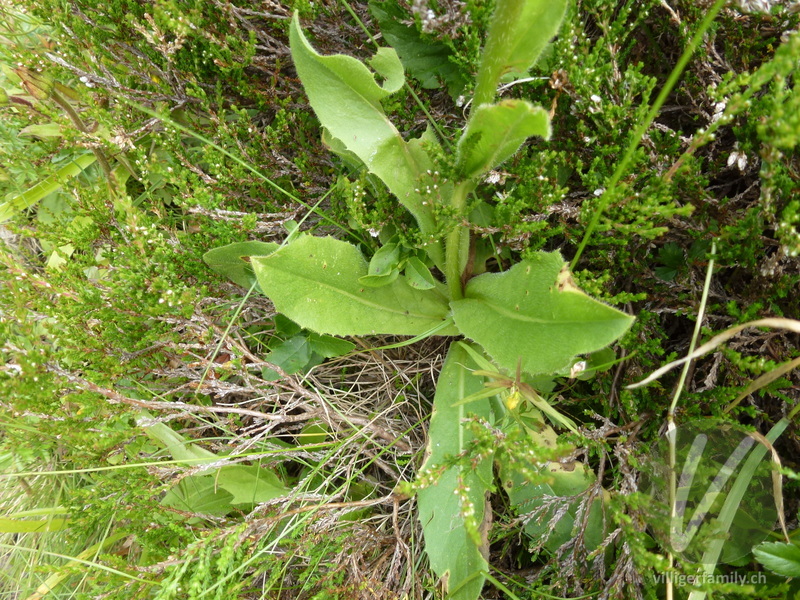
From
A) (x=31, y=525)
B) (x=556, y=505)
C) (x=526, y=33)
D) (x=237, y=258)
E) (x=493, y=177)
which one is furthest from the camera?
(x=31, y=525)

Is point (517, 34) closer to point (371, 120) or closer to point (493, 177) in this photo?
point (493, 177)

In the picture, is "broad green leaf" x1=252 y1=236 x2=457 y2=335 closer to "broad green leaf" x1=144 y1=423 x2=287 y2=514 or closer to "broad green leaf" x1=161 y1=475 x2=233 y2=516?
"broad green leaf" x1=144 y1=423 x2=287 y2=514

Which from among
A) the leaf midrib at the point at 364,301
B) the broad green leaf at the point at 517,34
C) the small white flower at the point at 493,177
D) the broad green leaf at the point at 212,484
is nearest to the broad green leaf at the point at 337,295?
the leaf midrib at the point at 364,301

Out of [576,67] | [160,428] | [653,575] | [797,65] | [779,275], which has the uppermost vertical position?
[797,65]

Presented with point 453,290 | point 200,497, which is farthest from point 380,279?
point 200,497

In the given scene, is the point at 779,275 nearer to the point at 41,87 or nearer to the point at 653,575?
the point at 653,575

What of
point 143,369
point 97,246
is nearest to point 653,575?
point 143,369
